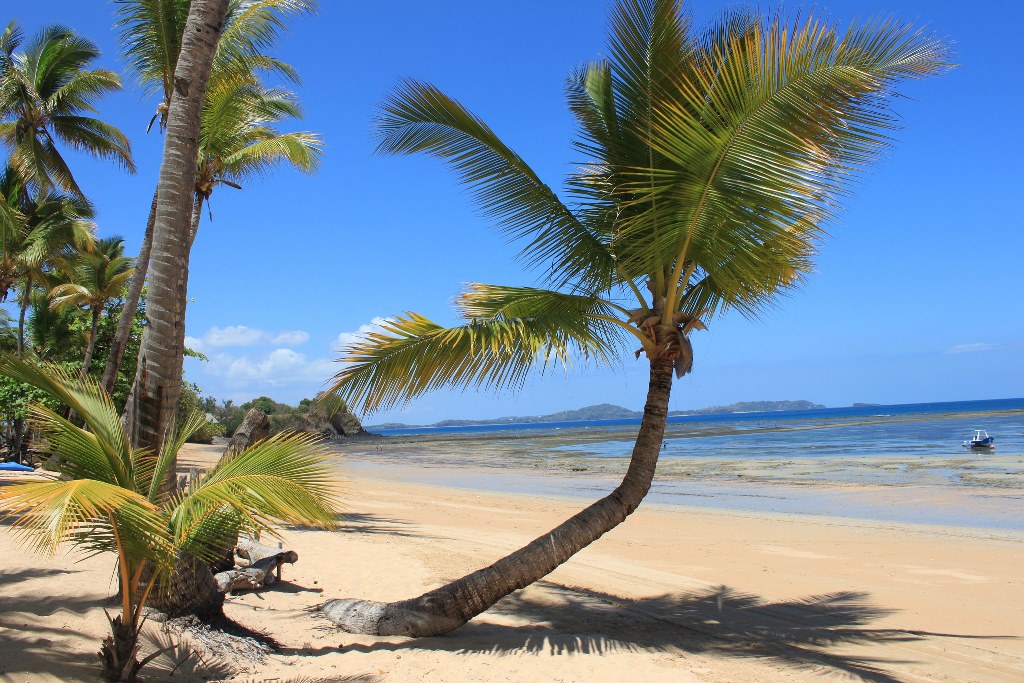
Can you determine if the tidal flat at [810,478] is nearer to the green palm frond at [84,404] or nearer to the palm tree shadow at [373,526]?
the palm tree shadow at [373,526]

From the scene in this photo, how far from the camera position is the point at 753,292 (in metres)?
6.03

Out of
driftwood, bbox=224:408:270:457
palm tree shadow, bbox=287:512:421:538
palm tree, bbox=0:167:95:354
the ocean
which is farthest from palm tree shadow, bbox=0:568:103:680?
the ocean

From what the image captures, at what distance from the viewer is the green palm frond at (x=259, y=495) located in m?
3.62

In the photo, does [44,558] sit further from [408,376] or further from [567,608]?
[567,608]

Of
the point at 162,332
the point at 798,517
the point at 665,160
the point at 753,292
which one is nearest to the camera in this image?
the point at 162,332

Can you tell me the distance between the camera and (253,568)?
21.4 ft

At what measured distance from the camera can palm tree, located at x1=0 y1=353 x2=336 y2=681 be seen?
3.58m

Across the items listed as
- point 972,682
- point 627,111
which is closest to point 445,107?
point 627,111

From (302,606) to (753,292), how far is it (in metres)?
4.67

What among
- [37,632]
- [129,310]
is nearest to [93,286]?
[129,310]

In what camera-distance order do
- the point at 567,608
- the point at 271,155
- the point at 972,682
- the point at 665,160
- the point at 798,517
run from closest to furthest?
the point at 972,682 → the point at 665,160 → the point at 567,608 → the point at 271,155 → the point at 798,517

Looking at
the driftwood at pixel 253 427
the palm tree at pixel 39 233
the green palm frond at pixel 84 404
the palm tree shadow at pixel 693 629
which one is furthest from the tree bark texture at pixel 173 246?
the palm tree at pixel 39 233

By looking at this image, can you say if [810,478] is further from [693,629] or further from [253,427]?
[253,427]

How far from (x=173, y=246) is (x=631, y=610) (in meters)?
5.10
